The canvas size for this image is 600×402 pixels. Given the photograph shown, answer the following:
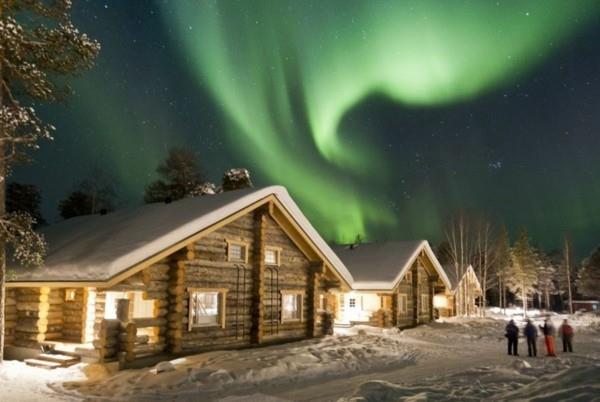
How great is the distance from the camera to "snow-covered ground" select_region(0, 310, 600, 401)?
420 inches

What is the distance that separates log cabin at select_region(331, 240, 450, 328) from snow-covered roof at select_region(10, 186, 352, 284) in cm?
1030

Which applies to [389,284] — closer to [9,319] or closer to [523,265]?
[9,319]

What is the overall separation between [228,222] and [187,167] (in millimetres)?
29864

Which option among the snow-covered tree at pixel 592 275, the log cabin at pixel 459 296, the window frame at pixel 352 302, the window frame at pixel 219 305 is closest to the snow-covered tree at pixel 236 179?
the window frame at pixel 352 302

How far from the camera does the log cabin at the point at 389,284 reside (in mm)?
34062

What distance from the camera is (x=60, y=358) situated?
53.8ft

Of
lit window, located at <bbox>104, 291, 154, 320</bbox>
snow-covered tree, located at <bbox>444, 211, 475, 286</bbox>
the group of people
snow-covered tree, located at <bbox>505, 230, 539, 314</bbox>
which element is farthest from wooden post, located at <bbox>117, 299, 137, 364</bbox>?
snow-covered tree, located at <bbox>505, 230, 539, 314</bbox>

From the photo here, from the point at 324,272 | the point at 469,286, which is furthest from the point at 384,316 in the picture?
the point at 469,286

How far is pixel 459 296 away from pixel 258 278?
122 ft

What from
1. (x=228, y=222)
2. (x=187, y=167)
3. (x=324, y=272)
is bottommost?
(x=324, y=272)

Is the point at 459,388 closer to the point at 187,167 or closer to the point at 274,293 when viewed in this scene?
the point at 274,293

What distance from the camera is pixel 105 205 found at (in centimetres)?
4803

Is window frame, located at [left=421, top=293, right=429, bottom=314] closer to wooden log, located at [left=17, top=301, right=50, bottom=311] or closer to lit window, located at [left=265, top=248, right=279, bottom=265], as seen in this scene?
lit window, located at [left=265, top=248, right=279, bottom=265]

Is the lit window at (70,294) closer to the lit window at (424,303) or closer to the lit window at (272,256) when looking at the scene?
the lit window at (272,256)
